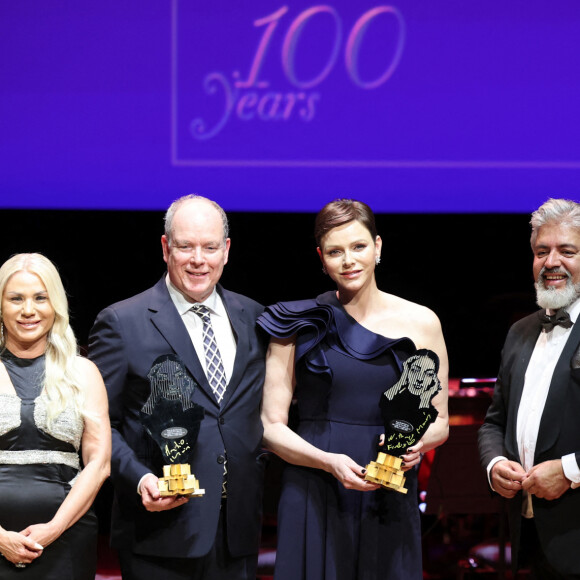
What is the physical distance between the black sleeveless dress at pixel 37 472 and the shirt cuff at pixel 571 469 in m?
1.61

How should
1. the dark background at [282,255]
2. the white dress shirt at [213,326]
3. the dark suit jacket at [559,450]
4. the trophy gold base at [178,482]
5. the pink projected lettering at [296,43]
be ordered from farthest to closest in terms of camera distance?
the dark background at [282,255] < the pink projected lettering at [296,43] < the white dress shirt at [213,326] < the dark suit jacket at [559,450] < the trophy gold base at [178,482]

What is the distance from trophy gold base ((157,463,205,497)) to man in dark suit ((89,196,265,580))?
0.18ft

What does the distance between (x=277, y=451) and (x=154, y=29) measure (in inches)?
126

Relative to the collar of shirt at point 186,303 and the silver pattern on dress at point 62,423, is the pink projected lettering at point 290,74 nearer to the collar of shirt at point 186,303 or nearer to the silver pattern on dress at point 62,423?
the collar of shirt at point 186,303

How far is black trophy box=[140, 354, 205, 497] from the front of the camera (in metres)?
2.96

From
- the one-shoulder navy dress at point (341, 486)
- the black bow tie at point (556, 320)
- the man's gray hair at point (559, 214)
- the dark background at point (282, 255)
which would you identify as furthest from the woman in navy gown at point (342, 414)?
the dark background at point (282, 255)

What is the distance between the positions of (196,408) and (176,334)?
32 cm

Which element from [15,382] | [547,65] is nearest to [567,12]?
[547,65]

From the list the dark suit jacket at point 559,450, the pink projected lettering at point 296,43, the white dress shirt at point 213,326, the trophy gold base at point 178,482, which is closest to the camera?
the trophy gold base at point 178,482

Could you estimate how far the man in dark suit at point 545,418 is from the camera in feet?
10.1

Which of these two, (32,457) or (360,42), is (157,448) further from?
(360,42)

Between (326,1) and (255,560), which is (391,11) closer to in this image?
(326,1)

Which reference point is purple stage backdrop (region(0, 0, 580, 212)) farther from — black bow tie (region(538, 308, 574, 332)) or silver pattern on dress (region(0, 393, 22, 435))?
silver pattern on dress (region(0, 393, 22, 435))

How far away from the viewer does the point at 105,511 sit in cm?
632
